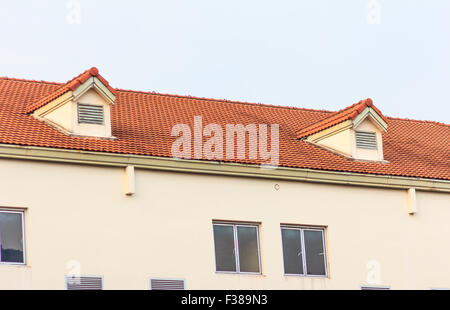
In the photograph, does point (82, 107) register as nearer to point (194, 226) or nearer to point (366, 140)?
point (194, 226)

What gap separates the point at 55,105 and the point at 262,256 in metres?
6.47

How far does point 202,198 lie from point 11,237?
16.3 ft

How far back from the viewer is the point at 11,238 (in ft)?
82.3

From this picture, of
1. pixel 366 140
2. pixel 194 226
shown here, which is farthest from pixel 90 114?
pixel 366 140

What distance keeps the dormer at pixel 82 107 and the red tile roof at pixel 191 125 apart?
128mm

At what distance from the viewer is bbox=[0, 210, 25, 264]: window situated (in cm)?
2488

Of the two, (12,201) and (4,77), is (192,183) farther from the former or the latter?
(4,77)

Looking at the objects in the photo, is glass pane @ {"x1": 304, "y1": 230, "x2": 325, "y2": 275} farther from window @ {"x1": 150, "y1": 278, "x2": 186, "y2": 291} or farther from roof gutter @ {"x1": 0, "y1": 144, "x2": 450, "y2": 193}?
window @ {"x1": 150, "y1": 278, "x2": 186, "y2": 291}

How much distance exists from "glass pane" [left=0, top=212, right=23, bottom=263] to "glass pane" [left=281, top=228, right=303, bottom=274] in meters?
6.84

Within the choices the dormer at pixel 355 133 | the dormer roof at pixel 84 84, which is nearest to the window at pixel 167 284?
the dormer roof at pixel 84 84

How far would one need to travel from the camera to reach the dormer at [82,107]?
27.6 metres

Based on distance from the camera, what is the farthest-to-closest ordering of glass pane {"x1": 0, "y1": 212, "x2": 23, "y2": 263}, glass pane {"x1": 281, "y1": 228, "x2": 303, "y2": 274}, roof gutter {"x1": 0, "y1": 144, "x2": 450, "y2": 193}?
glass pane {"x1": 281, "y1": 228, "x2": 303, "y2": 274}
roof gutter {"x1": 0, "y1": 144, "x2": 450, "y2": 193}
glass pane {"x1": 0, "y1": 212, "x2": 23, "y2": 263}

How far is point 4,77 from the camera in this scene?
31594 mm

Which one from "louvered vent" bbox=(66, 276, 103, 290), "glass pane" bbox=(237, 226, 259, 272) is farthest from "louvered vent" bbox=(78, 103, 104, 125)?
"glass pane" bbox=(237, 226, 259, 272)
